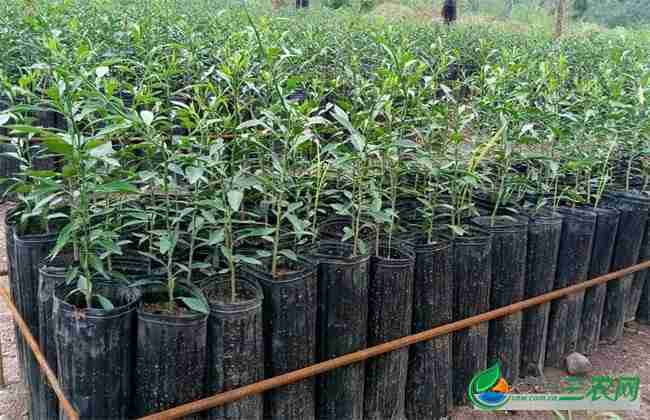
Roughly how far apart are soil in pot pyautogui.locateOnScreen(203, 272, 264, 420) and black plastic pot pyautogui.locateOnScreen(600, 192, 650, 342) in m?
2.25

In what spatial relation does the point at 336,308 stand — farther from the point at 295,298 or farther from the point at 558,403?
the point at 558,403

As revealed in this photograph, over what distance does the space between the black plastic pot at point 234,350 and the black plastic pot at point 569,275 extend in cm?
174

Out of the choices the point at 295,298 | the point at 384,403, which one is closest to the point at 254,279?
the point at 295,298

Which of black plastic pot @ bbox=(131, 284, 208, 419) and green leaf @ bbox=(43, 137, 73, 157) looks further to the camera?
black plastic pot @ bbox=(131, 284, 208, 419)

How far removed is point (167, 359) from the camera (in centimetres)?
192

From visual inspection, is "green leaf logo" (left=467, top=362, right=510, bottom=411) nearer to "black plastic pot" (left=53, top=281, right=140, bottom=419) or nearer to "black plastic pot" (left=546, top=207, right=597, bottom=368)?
"black plastic pot" (left=546, top=207, right=597, bottom=368)

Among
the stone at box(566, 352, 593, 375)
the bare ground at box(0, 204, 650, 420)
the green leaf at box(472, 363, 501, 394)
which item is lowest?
the bare ground at box(0, 204, 650, 420)

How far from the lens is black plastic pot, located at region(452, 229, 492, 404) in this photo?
8.73 feet

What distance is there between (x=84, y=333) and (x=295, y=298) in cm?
71

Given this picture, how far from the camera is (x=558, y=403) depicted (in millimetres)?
2785

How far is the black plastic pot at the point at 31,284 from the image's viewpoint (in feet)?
7.53

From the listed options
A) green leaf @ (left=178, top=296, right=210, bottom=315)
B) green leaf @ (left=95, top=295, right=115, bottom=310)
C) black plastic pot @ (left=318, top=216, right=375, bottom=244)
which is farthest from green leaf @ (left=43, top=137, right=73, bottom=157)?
black plastic pot @ (left=318, top=216, right=375, bottom=244)

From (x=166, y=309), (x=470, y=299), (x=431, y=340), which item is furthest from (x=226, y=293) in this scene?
(x=470, y=299)

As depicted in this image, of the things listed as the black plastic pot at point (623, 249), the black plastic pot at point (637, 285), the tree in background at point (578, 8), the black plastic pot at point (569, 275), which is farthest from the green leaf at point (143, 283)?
the tree in background at point (578, 8)
